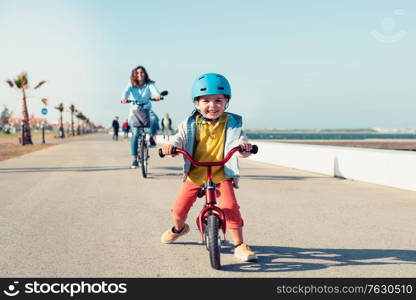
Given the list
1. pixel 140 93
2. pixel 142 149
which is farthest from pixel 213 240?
pixel 140 93

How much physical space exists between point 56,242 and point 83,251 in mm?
495

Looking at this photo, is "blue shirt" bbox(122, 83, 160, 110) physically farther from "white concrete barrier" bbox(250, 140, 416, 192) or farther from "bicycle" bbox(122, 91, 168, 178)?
"white concrete barrier" bbox(250, 140, 416, 192)

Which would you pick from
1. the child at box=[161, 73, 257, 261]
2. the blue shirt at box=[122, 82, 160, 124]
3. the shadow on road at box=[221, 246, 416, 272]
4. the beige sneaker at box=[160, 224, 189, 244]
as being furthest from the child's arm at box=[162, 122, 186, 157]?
the blue shirt at box=[122, 82, 160, 124]

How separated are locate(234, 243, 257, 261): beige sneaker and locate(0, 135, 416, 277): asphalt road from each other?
2.4 inches

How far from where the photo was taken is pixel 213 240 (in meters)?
3.71

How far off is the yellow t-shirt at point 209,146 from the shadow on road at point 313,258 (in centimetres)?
76

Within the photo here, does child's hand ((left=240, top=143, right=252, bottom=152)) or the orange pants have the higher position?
child's hand ((left=240, top=143, right=252, bottom=152))

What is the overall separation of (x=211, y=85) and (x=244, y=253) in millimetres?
1415

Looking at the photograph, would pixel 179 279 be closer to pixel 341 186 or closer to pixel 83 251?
pixel 83 251

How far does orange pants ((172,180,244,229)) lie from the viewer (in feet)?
13.1

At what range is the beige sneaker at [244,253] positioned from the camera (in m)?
4.00

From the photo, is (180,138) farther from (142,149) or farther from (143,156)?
(142,149)

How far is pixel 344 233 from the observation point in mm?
5176

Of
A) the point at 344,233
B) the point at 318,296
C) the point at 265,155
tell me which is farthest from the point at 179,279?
the point at 265,155
